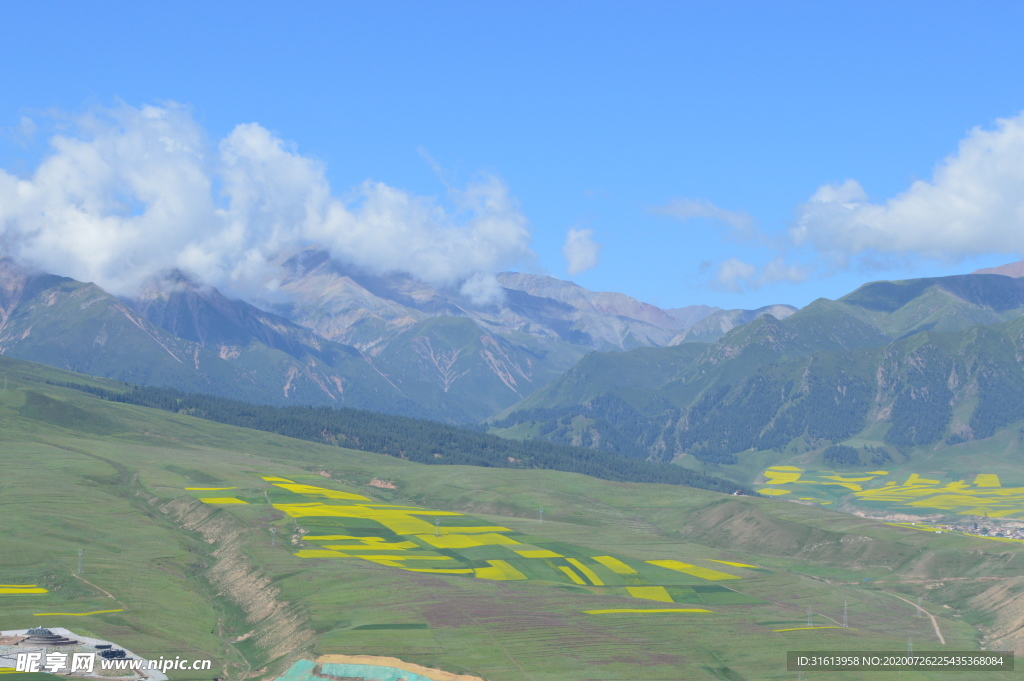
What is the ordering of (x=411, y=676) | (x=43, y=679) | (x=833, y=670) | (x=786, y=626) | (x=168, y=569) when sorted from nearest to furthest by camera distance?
(x=43, y=679) < (x=411, y=676) < (x=833, y=670) < (x=786, y=626) < (x=168, y=569)

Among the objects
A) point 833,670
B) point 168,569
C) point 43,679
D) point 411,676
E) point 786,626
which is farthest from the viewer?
point 168,569

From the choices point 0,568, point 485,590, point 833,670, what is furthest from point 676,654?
point 0,568

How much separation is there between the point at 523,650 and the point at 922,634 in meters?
77.9

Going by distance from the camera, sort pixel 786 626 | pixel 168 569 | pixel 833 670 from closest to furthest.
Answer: pixel 833 670, pixel 786 626, pixel 168 569

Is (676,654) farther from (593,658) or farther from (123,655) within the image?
(123,655)

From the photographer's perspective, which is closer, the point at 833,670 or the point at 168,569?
the point at 833,670

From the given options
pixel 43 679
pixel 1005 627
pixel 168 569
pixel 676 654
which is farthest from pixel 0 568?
pixel 1005 627

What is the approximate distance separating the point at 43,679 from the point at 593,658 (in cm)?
6712

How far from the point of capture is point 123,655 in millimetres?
127938

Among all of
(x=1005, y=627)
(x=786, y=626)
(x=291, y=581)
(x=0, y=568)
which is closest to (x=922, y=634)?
(x=1005, y=627)

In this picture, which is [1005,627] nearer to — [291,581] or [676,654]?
[676,654]

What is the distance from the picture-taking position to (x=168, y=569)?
618 ft

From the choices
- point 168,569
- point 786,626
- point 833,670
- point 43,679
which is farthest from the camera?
point 168,569

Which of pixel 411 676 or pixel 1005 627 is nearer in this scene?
pixel 411 676
